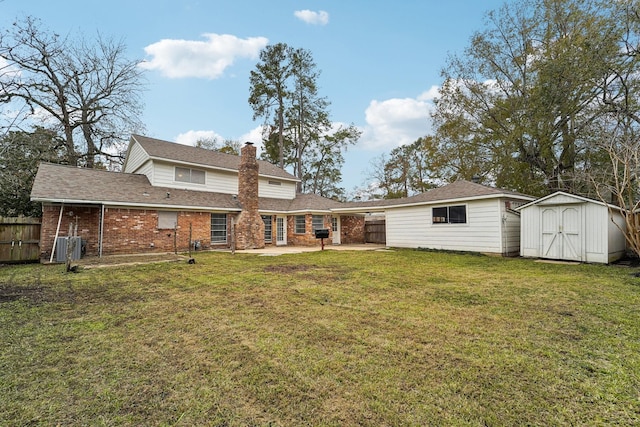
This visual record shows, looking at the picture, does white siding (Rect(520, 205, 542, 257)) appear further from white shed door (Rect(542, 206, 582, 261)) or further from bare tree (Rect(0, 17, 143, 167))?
bare tree (Rect(0, 17, 143, 167))

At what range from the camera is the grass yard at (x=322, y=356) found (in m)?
2.04

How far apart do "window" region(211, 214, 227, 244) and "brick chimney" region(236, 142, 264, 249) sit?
932 mm

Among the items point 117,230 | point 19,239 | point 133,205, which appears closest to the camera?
point 19,239

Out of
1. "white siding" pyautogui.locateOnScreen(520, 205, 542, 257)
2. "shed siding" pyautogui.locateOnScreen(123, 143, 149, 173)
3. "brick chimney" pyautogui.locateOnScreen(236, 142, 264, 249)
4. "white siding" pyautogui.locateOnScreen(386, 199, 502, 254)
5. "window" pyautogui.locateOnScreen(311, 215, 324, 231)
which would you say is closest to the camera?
"white siding" pyautogui.locateOnScreen(520, 205, 542, 257)

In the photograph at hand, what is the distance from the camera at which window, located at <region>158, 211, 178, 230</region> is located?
508 inches

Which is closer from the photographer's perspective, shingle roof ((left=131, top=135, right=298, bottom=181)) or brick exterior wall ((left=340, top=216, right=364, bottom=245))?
shingle roof ((left=131, top=135, right=298, bottom=181))

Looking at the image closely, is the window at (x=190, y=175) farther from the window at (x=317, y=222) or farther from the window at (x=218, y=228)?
the window at (x=317, y=222)

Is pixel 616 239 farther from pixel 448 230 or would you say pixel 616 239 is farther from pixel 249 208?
pixel 249 208

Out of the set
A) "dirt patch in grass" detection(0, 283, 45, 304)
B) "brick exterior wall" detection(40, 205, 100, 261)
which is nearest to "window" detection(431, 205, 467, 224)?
"dirt patch in grass" detection(0, 283, 45, 304)

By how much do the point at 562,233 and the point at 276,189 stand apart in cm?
1513

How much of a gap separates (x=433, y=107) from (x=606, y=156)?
9.37 meters

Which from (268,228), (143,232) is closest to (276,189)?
(268,228)

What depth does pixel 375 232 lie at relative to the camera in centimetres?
1903

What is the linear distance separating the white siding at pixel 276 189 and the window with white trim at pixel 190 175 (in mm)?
3737
